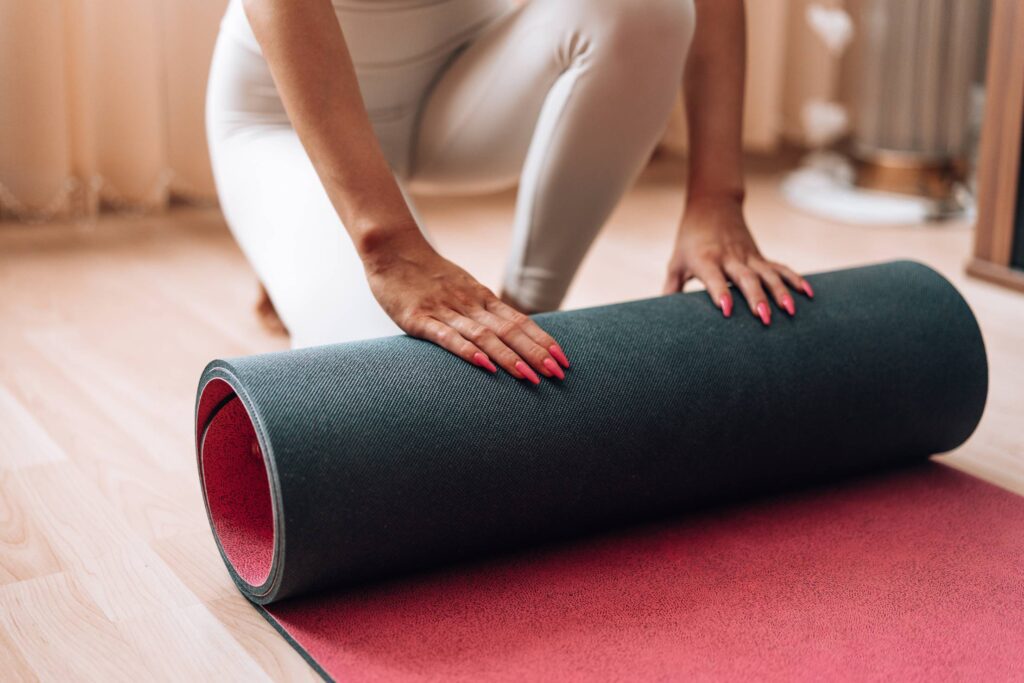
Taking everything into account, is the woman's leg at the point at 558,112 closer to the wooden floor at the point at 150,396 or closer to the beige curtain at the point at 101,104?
the wooden floor at the point at 150,396

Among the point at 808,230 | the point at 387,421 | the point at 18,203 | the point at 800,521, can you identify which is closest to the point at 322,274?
the point at 387,421

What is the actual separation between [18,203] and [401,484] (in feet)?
5.42

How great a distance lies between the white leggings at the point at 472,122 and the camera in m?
1.37

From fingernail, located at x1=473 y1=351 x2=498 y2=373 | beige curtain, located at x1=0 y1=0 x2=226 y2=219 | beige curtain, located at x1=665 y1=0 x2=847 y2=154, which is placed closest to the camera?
fingernail, located at x1=473 y1=351 x2=498 y2=373

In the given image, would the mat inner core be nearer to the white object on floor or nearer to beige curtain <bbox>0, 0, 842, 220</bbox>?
beige curtain <bbox>0, 0, 842, 220</bbox>

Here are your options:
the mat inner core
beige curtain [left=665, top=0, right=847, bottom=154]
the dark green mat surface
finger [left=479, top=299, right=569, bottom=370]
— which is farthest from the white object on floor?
the mat inner core

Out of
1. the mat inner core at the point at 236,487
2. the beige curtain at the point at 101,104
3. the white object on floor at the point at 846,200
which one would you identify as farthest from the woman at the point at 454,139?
the white object on floor at the point at 846,200

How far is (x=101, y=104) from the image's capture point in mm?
2459

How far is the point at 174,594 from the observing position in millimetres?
1079

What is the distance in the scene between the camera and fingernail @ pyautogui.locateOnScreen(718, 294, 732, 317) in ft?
3.99

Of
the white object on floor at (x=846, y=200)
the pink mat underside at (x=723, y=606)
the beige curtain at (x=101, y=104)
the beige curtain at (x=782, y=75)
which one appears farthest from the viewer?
the beige curtain at (x=782, y=75)

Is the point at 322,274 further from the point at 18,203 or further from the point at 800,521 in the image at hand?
the point at 18,203

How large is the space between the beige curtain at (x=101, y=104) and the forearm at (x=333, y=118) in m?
1.30

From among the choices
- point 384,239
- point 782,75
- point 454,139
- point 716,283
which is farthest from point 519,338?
point 782,75
